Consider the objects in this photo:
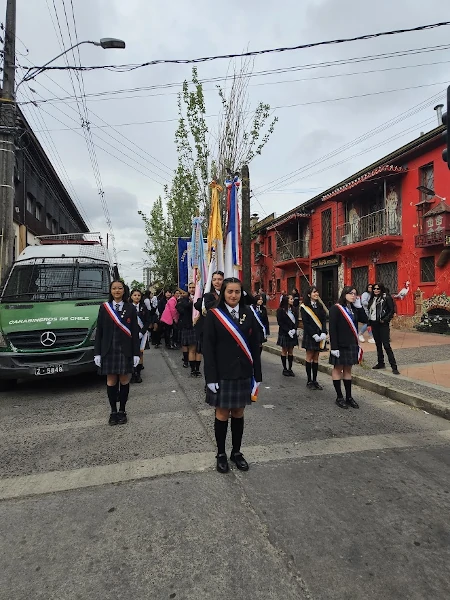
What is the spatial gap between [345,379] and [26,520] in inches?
173

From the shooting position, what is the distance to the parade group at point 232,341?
11.7ft

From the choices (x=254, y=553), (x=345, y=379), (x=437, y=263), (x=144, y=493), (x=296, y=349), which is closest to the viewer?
(x=254, y=553)

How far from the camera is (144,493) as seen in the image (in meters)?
3.15

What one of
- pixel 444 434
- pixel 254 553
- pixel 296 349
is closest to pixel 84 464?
pixel 254 553

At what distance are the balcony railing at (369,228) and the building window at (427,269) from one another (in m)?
1.90

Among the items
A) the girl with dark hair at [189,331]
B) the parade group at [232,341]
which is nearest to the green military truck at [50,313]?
the parade group at [232,341]

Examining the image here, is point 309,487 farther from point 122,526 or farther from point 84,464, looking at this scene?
point 84,464

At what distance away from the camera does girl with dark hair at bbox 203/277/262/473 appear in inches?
139

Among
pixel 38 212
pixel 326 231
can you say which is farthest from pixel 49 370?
pixel 38 212

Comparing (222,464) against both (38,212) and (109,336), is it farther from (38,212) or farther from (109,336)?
(38,212)

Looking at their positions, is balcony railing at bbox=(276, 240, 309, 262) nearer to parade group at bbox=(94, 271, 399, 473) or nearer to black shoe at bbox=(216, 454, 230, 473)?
parade group at bbox=(94, 271, 399, 473)

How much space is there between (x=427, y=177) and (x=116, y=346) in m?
14.9

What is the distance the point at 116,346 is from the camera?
16.2 ft

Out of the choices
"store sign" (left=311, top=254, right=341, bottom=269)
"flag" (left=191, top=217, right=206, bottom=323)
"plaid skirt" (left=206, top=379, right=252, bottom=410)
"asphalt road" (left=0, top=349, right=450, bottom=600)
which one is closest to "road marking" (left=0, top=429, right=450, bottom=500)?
"asphalt road" (left=0, top=349, right=450, bottom=600)
